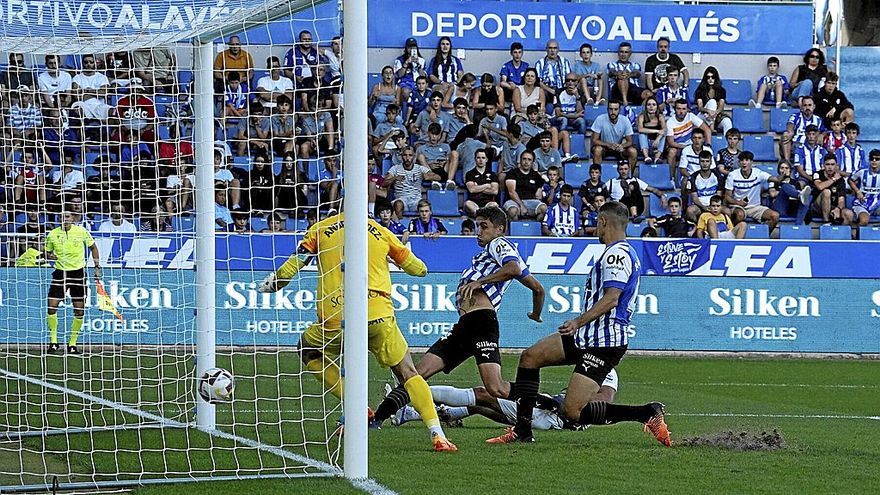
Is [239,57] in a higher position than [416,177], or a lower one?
higher

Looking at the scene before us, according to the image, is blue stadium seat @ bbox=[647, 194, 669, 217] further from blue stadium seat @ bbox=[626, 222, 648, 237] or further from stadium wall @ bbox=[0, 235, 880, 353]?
stadium wall @ bbox=[0, 235, 880, 353]

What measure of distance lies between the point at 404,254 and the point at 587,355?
142 centimetres

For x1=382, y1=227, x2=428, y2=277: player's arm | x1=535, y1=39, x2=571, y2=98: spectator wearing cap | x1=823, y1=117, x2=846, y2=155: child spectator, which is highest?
x1=535, y1=39, x2=571, y2=98: spectator wearing cap

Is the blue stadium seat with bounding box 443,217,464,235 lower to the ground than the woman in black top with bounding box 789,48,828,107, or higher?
lower

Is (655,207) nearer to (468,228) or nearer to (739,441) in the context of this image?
(468,228)

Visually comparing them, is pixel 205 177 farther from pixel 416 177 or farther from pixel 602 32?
pixel 602 32

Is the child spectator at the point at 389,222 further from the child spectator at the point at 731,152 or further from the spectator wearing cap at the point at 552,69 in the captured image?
the child spectator at the point at 731,152

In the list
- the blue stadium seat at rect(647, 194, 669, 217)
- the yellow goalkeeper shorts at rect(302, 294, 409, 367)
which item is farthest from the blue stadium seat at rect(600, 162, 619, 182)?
the yellow goalkeeper shorts at rect(302, 294, 409, 367)

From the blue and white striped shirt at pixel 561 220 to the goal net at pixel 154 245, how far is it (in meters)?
3.61

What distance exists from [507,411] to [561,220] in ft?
35.4

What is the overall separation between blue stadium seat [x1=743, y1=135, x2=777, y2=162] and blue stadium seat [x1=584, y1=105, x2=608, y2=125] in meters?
2.52

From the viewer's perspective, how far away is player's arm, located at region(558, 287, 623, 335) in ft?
29.3

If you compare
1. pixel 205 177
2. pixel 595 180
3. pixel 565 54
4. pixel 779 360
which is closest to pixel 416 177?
pixel 595 180

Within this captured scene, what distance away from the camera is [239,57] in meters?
15.2
